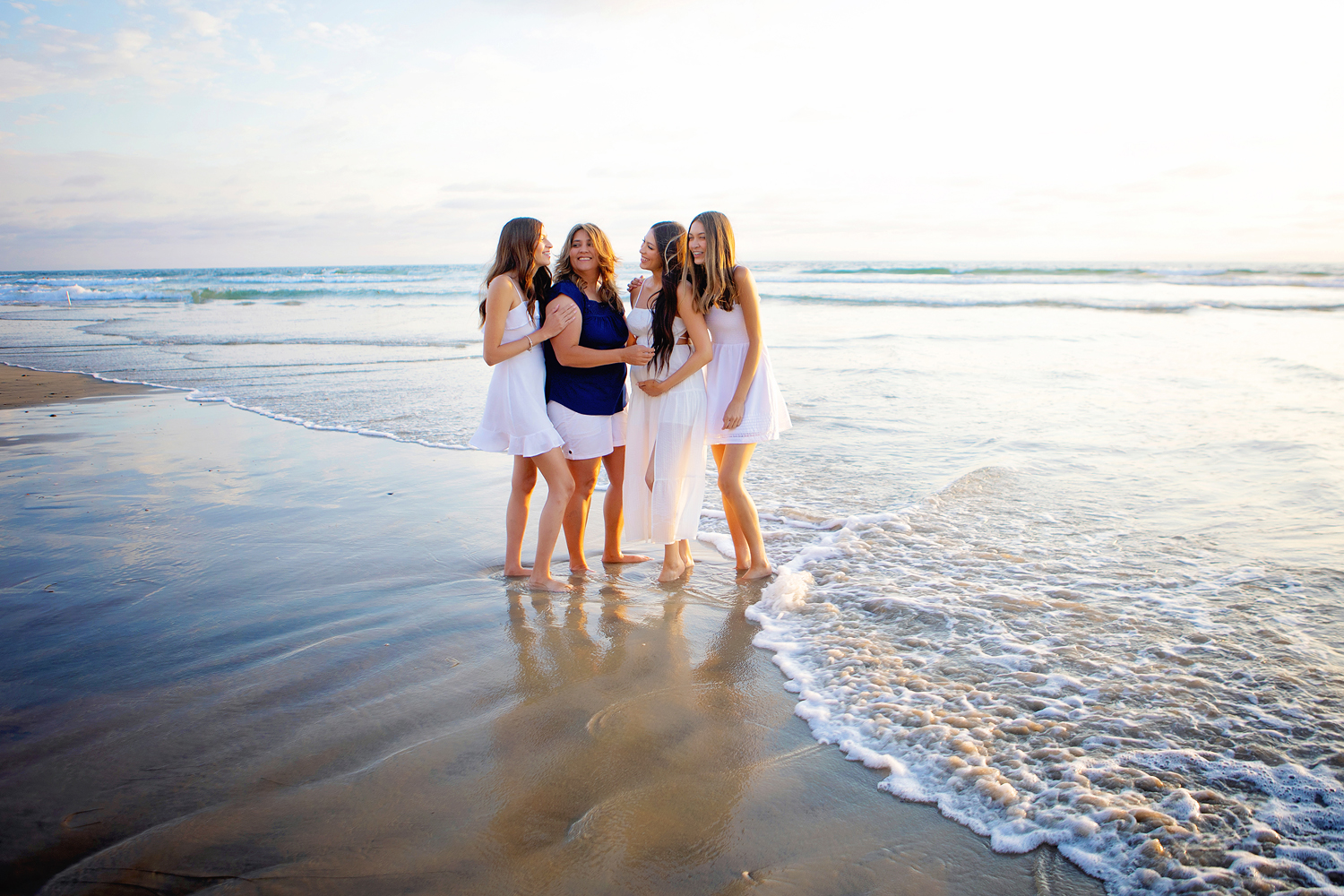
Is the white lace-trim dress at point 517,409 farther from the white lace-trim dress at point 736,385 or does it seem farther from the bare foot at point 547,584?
the white lace-trim dress at point 736,385

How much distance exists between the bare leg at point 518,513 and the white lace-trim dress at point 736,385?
44.0 inches

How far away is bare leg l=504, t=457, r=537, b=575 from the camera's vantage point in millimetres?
4543

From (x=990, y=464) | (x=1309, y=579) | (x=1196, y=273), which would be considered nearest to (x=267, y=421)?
(x=990, y=464)

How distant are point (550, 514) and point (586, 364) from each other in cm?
90

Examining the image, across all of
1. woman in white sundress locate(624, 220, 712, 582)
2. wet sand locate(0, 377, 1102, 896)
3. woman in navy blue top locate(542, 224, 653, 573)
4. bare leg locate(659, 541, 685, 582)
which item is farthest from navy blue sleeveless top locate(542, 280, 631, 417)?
wet sand locate(0, 377, 1102, 896)

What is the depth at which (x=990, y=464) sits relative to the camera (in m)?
6.71

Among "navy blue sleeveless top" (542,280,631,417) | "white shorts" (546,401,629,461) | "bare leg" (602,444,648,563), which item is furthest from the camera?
"bare leg" (602,444,648,563)

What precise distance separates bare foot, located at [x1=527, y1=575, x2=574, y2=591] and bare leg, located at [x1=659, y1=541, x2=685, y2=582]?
0.56 metres

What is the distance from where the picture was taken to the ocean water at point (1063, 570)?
2.51 metres

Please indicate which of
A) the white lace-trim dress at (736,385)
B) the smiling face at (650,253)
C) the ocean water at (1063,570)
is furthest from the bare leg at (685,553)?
the smiling face at (650,253)

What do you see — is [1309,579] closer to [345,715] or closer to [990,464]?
[990,464]

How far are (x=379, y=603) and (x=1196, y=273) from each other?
3949cm

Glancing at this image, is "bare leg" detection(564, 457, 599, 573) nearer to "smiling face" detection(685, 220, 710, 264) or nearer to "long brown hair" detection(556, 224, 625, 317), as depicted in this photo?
"long brown hair" detection(556, 224, 625, 317)

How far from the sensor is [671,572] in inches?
178
